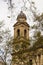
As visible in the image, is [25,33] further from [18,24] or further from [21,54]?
[21,54]

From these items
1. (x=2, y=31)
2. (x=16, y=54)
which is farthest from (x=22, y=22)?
(x=2, y=31)

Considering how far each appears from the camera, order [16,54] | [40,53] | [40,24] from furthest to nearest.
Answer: [40,53], [16,54], [40,24]

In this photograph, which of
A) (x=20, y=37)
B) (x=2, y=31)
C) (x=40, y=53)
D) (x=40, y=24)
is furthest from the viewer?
(x=20, y=37)

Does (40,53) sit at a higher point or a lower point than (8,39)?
lower

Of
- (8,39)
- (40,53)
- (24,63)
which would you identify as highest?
(8,39)

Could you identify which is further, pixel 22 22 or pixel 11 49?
pixel 22 22

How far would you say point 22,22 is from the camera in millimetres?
59344

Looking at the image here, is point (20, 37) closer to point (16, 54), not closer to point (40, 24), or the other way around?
point (16, 54)

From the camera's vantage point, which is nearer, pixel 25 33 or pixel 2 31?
pixel 2 31

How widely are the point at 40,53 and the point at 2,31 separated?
66.4ft

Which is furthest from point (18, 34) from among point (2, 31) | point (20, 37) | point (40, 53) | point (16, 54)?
point (2, 31)

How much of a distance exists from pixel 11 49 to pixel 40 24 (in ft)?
16.8

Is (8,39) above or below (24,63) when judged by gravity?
above

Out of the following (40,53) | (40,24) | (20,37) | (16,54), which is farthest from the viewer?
(20,37)
